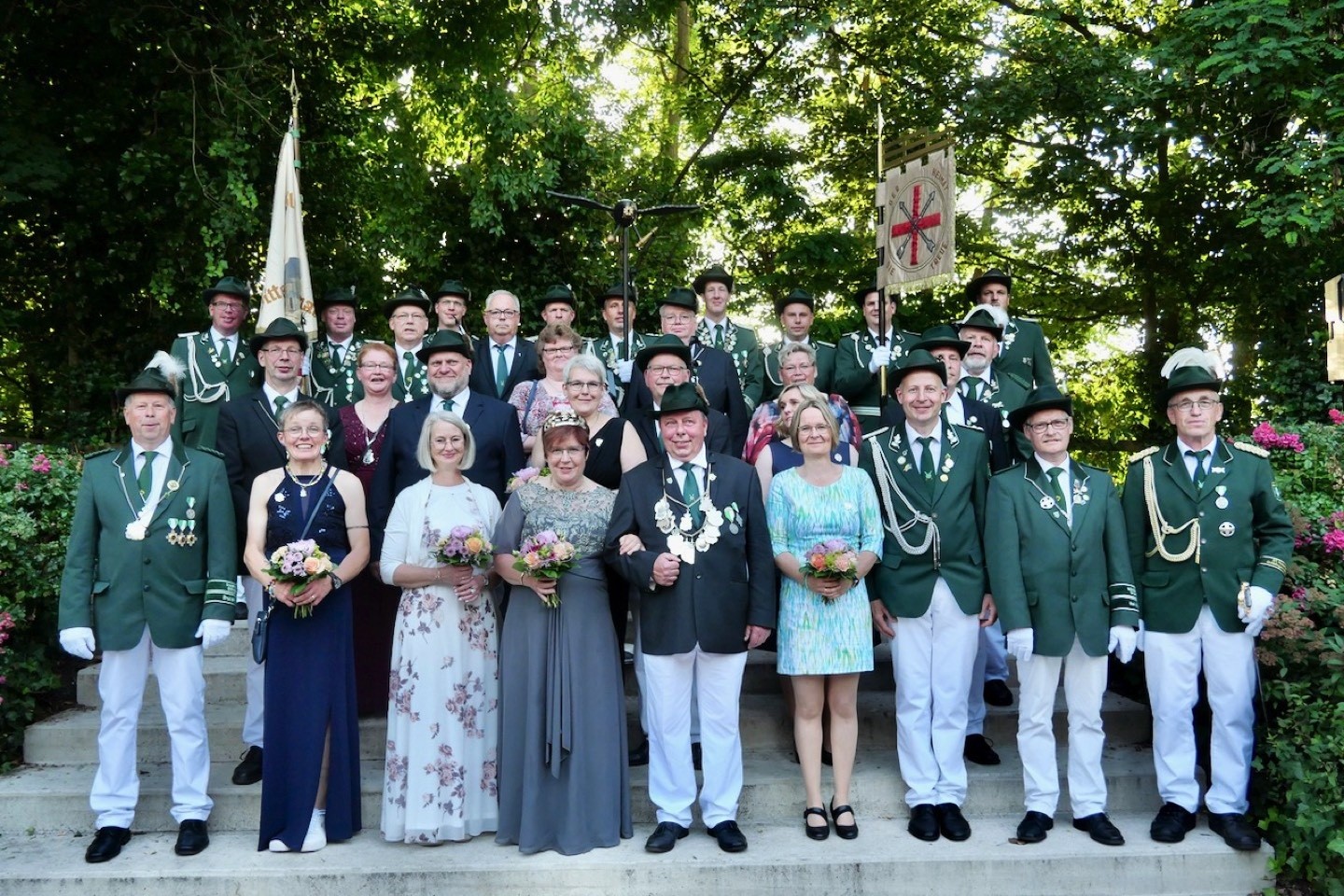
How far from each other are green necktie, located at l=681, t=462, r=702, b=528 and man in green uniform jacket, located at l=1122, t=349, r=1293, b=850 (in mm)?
2264

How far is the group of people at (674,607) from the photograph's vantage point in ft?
16.2

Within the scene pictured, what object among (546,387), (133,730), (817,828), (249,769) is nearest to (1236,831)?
(817,828)

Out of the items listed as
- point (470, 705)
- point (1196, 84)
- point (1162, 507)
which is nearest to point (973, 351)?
point (1162, 507)

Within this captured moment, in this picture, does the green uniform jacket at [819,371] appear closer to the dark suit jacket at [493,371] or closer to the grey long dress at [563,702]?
the dark suit jacket at [493,371]

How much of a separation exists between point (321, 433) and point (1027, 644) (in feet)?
11.8

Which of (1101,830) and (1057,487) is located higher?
(1057,487)

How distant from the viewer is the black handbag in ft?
16.3

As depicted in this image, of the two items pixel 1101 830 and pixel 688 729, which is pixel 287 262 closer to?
pixel 688 729

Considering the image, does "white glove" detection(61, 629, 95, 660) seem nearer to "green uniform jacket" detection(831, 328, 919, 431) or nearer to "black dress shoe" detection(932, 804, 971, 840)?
"black dress shoe" detection(932, 804, 971, 840)

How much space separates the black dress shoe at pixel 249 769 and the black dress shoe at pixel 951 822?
3.55 m

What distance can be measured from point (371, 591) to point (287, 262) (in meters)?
2.88

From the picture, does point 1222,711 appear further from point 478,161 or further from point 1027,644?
point 478,161

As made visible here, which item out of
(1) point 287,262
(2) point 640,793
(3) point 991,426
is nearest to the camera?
(2) point 640,793

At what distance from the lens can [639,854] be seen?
4895 millimetres
